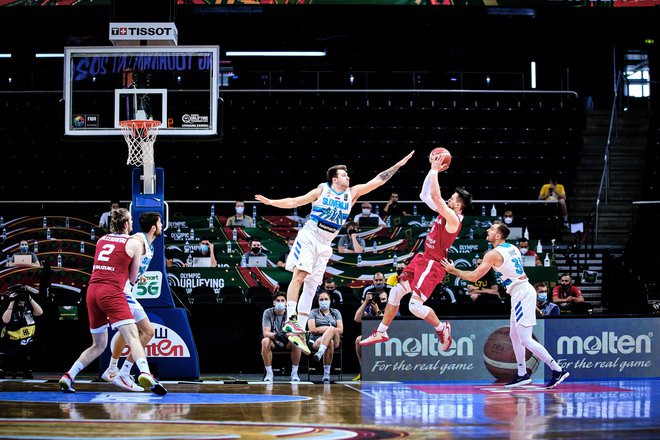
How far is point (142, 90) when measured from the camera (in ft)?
47.0

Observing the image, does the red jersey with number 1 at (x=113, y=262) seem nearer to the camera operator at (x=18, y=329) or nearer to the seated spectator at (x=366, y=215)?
the camera operator at (x=18, y=329)

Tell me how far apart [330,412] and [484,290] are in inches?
380

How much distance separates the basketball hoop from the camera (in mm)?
13961

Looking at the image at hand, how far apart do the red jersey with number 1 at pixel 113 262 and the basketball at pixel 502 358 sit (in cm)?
637

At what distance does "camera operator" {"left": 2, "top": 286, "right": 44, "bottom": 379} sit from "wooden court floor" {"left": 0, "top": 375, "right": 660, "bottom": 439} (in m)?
2.83

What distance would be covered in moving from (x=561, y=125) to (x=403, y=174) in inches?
185

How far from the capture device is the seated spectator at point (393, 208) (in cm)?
2127

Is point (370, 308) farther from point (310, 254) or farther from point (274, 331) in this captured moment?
point (310, 254)

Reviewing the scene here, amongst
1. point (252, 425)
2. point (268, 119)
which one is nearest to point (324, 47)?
point (268, 119)

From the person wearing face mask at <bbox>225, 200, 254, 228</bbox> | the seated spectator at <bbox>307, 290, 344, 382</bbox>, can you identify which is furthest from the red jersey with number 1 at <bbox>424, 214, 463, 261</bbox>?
the person wearing face mask at <bbox>225, 200, 254, 228</bbox>

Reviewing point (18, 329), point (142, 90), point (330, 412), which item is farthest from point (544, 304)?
point (18, 329)

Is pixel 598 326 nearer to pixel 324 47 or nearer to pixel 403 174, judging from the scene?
pixel 403 174

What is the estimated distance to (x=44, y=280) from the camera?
17.9 m

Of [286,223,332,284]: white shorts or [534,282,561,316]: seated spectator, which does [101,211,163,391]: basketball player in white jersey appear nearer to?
[286,223,332,284]: white shorts
